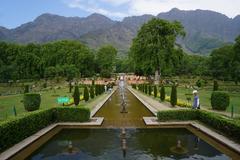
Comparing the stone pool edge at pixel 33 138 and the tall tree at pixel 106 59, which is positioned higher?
the tall tree at pixel 106 59

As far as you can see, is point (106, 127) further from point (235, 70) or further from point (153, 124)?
point (235, 70)

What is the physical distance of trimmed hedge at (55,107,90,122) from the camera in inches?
761

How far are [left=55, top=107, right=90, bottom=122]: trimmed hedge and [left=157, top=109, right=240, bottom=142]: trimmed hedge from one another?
4.45 m

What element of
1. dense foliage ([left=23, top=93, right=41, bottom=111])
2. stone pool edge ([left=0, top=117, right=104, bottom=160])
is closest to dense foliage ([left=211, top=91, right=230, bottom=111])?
stone pool edge ([left=0, top=117, right=104, bottom=160])

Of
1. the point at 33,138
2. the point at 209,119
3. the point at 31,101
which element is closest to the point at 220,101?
the point at 209,119

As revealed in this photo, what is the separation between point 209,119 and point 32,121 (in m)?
9.10

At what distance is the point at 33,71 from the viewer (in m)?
96.3

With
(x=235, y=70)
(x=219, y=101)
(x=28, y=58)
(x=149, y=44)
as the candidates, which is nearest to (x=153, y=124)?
(x=219, y=101)

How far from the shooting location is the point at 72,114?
63.7 feet

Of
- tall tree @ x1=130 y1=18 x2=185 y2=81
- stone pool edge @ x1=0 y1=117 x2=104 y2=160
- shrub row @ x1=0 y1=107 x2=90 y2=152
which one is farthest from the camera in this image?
tall tree @ x1=130 y1=18 x2=185 y2=81

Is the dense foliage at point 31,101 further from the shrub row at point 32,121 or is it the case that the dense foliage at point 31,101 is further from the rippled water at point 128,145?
the rippled water at point 128,145

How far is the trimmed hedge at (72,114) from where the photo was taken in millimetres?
19325

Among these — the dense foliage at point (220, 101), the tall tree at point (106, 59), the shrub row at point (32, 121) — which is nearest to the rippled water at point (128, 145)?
the shrub row at point (32, 121)

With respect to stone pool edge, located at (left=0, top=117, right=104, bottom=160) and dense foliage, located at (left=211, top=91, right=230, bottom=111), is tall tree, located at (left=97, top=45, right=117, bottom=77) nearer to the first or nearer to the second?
dense foliage, located at (left=211, top=91, right=230, bottom=111)
